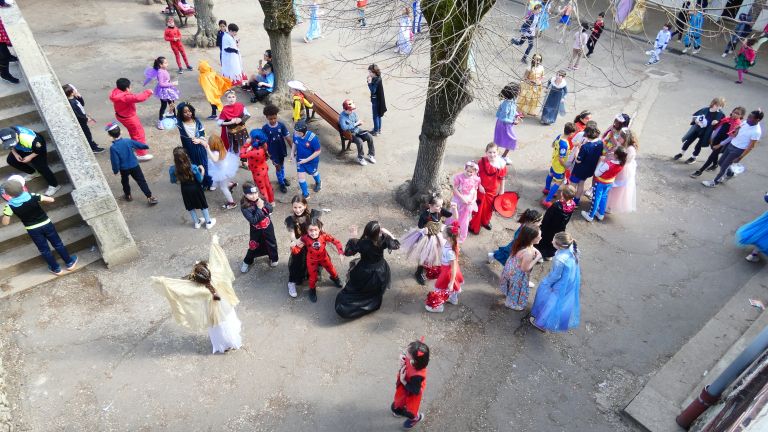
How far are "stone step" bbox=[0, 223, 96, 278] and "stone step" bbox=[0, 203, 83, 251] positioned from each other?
67 millimetres

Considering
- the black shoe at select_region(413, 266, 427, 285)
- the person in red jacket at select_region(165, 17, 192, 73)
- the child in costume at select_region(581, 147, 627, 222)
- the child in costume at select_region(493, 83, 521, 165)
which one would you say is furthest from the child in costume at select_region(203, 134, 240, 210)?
the child in costume at select_region(581, 147, 627, 222)

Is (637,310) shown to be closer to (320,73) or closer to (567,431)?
(567,431)

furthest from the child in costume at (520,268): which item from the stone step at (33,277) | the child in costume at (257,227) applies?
the stone step at (33,277)

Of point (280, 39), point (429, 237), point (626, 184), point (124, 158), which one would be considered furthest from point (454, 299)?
point (280, 39)

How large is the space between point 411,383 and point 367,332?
160 cm

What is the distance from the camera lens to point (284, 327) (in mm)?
6184

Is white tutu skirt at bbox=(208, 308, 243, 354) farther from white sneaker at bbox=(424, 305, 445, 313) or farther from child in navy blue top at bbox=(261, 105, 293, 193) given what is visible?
child in navy blue top at bbox=(261, 105, 293, 193)

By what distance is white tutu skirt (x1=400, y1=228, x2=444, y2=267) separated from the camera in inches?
246

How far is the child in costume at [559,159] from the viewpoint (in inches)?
320

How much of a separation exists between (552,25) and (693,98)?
6.26 metres

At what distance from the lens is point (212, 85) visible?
34.0 feet

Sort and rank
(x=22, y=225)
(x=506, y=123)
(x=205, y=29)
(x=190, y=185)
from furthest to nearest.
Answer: (x=205, y=29)
(x=506, y=123)
(x=190, y=185)
(x=22, y=225)

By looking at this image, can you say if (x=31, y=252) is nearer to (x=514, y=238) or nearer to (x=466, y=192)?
(x=466, y=192)

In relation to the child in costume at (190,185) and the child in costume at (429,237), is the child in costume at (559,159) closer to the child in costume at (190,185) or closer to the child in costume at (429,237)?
the child in costume at (429,237)
